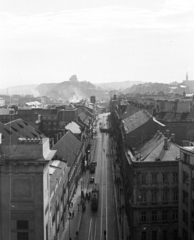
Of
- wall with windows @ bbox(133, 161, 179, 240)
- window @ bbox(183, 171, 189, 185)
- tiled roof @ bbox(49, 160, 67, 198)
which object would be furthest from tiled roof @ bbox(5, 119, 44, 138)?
window @ bbox(183, 171, 189, 185)

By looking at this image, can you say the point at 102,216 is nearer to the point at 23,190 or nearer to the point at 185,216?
the point at 185,216

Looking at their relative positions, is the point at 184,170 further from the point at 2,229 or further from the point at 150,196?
the point at 2,229

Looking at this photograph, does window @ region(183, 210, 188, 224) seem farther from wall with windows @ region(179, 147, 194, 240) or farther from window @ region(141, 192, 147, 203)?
window @ region(141, 192, 147, 203)

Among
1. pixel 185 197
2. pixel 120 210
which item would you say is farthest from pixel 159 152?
pixel 120 210

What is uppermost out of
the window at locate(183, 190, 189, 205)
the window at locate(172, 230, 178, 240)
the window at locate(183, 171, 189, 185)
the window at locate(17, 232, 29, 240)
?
the window at locate(183, 171, 189, 185)

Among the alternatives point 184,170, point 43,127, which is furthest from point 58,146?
point 43,127
